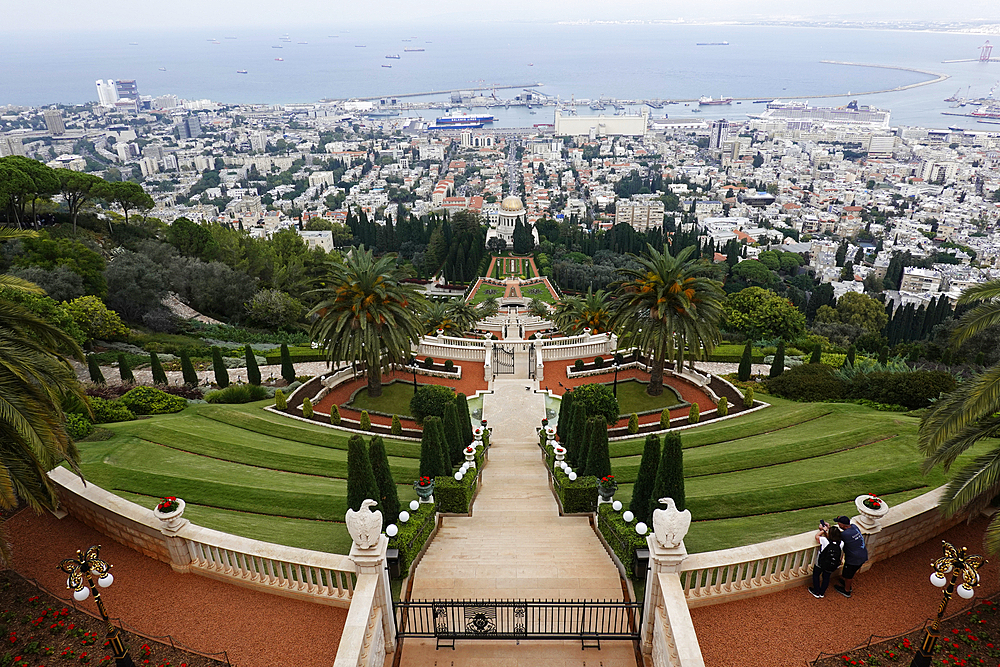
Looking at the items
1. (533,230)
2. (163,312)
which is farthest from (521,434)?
(533,230)

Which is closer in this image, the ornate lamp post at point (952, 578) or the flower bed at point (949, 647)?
the ornate lamp post at point (952, 578)

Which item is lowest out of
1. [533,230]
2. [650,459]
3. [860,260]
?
[860,260]

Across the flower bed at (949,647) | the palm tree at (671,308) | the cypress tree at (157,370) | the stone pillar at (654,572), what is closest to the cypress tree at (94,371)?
the cypress tree at (157,370)

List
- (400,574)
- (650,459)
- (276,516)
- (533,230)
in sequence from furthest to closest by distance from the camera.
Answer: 1. (533,230)
2. (276,516)
3. (650,459)
4. (400,574)

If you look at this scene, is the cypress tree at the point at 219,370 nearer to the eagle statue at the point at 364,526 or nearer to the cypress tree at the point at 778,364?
the eagle statue at the point at 364,526

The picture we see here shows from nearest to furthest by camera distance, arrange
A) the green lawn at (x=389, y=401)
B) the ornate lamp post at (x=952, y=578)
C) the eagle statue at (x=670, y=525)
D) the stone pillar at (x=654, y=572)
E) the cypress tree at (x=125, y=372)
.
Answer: the ornate lamp post at (x=952, y=578)
the eagle statue at (x=670, y=525)
the stone pillar at (x=654, y=572)
the green lawn at (x=389, y=401)
the cypress tree at (x=125, y=372)

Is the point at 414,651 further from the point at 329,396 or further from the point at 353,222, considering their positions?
the point at 353,222

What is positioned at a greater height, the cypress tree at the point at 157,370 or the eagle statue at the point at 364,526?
the eagle statue at the point at 364,526
